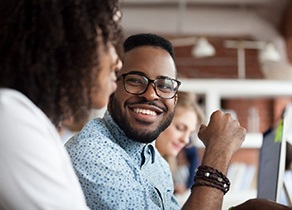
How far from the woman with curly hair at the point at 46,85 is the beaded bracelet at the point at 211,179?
31 centimetres

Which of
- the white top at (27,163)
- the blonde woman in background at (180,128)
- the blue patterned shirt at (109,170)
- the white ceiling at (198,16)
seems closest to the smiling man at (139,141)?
the blue patterned shirt at (109,170)

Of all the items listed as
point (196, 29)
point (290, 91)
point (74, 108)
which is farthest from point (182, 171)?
point (74, 108)

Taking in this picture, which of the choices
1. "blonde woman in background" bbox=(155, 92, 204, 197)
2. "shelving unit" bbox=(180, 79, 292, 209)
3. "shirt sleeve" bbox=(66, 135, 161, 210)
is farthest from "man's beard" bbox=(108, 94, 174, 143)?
"shelving unit" bbox=(180, 79, 292, 209)

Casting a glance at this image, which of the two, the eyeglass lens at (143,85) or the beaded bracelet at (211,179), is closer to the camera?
the beaded bracelet at (211,179)

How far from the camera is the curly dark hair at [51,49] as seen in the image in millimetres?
823

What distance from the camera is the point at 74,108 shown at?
90cm

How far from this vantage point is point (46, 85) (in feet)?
2.74

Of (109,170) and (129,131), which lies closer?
(109,170)

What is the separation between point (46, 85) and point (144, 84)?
461 mm

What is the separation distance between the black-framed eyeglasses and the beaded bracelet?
0.21 m

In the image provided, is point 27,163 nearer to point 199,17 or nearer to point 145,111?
point 145,111

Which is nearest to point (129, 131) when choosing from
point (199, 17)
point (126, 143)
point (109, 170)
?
point (126, 143)

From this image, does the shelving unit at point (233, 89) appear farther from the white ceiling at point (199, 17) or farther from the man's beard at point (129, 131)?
the man's beard at point (129, 131)

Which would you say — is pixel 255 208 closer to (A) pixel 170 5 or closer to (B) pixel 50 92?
(B) pixel 50 92
